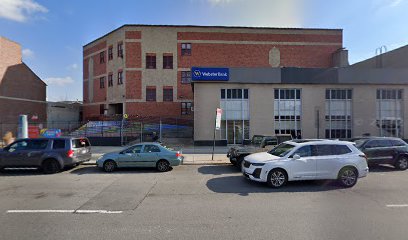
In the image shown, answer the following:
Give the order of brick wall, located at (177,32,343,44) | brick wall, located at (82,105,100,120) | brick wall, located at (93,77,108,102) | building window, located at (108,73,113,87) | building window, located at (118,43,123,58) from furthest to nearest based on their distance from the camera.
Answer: brick wall, located at (82,105,100,120) < brick wall, located at (93,77,108,102) < building window, located at (108,73,113,87) < building window, located at (118,43,123,58) < brick wall, located at (177,32,343,44)

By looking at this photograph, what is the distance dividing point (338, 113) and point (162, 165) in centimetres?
1697

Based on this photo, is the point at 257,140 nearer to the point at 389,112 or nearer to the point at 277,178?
the point at 277,178

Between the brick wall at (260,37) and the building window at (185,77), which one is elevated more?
the brick wall at (260,37)

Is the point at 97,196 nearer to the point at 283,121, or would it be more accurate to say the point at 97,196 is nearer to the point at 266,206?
the point at 266,206

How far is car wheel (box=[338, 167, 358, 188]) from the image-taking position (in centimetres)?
931

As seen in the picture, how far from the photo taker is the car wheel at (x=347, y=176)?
30.6 feet

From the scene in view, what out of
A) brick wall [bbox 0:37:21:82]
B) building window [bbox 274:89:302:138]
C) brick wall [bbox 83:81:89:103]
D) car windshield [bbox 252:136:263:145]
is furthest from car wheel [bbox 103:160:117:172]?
brick wall [bbox 83:81:89:103]

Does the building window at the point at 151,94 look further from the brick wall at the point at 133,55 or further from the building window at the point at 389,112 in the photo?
the building window at the point at 389,112

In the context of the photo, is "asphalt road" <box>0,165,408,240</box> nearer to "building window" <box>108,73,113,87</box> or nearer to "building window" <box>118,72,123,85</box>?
"building window" <box>118,72,123,85</box>

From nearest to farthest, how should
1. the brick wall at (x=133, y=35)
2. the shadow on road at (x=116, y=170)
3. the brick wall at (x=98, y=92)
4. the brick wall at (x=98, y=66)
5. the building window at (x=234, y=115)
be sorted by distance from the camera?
the shadow on road at (x=116, y=170)
the building window at (x=234, y=115)
the brick wall at (x=133, y=35)
the brick wall at (x=98, y=92)
the brick wall at (x=98, y=66)

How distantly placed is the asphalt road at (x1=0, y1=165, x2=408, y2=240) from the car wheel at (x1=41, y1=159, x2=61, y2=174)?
3.71 feet

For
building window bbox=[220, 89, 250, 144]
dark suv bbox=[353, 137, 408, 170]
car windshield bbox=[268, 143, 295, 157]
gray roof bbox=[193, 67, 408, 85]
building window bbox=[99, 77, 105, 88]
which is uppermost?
building window bbox=[99, 77, 105, 88]

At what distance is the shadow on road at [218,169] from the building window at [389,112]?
53.0ft

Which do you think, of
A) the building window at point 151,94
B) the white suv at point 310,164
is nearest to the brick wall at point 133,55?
the building window at point 151,94
